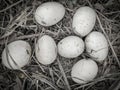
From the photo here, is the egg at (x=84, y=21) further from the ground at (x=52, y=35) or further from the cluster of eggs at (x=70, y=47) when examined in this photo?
the ground at (x=52, y=35)

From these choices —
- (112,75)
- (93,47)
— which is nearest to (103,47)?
(93,47)

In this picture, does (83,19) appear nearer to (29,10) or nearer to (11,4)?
(29,10)

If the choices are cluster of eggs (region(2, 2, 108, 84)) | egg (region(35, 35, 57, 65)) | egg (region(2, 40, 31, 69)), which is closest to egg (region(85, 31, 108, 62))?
cluster of eggs (region(2, 2, 108, 84))

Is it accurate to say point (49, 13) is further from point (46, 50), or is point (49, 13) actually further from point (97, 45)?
point (97, 45)

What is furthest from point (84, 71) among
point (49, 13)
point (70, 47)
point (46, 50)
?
point (49, 13)

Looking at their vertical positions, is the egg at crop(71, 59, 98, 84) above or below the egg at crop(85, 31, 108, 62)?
below

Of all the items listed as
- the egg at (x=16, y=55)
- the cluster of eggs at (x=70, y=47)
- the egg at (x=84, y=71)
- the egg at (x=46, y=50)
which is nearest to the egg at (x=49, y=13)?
the cluster of eggs at (x=70, y=47)

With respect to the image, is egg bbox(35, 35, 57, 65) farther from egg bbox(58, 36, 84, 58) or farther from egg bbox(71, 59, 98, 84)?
egg bbox(71, 59, 98, 84)
